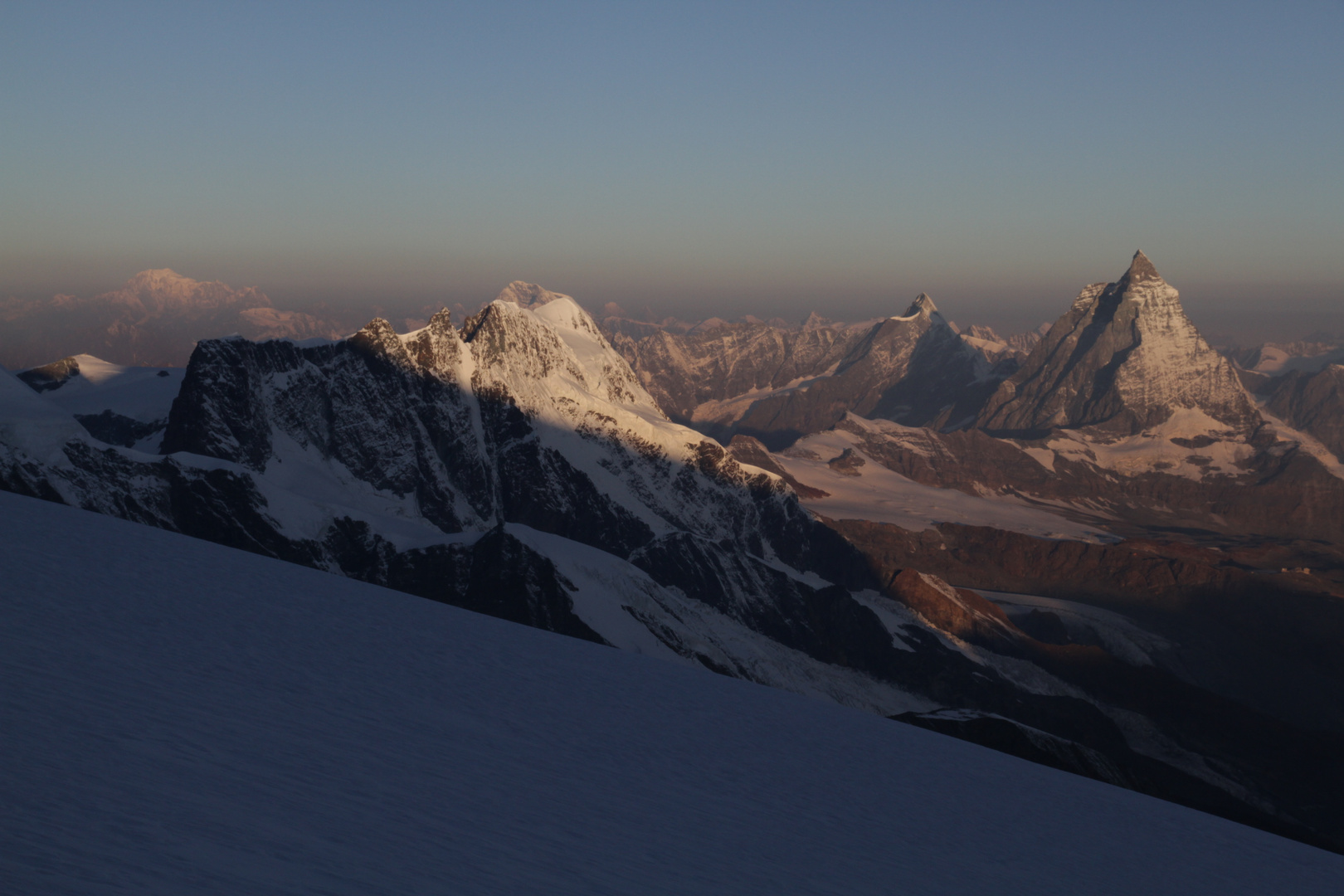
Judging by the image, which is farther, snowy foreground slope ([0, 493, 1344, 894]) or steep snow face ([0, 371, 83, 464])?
steep snow face ([0, 371, 83, 464])

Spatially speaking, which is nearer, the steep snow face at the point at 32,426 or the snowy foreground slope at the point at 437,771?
the snowy foreground slope at the point at 437,771

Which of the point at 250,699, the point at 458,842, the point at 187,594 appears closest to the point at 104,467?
the point at 187,594

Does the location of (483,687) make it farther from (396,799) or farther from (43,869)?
(43,869)

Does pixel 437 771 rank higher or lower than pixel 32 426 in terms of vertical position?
higher

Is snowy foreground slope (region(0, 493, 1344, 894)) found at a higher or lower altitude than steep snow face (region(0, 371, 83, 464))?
higher

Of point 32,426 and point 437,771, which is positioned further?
point 32,426

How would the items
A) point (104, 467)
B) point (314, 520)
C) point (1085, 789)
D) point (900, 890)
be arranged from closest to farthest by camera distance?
1. point (900, 890)
2. point (1085, 789)
3. point (104, 467)
4. point (314, 520)

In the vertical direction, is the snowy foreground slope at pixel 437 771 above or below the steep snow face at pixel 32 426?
above

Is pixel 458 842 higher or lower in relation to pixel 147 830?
lower
